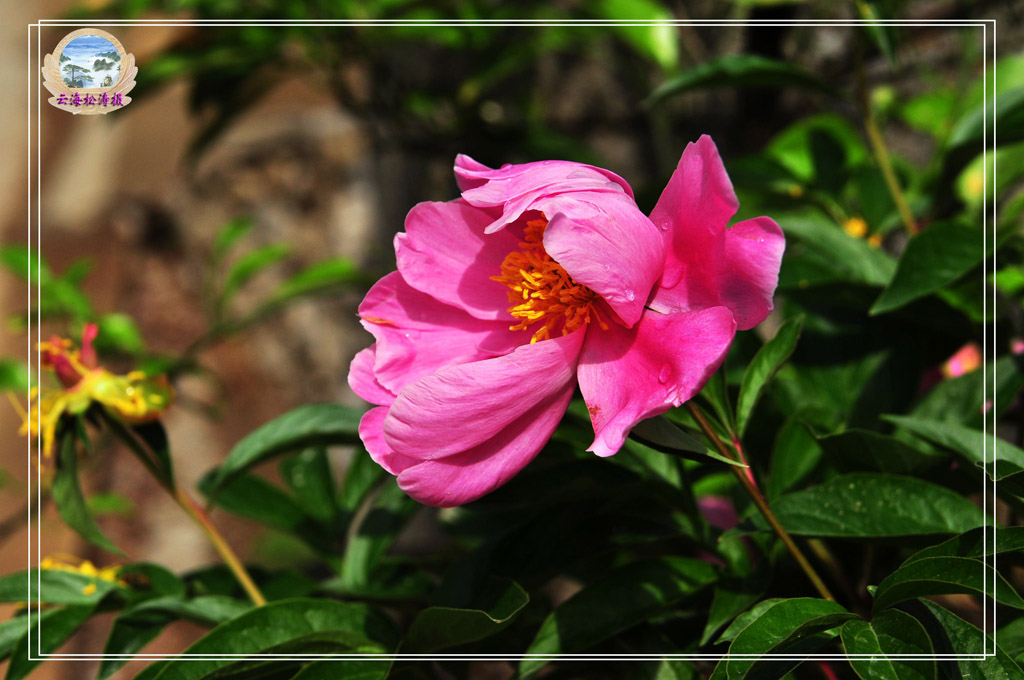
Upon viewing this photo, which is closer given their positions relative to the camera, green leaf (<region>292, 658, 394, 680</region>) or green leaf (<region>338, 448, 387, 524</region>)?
green leaf (<region>292, 658, 394, 680</region>)

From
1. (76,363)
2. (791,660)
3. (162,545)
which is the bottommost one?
(162,545)

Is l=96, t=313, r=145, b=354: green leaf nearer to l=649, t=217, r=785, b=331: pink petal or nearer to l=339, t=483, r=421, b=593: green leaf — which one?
Answer: l=339, t=483, r=421, b=593: green leaf

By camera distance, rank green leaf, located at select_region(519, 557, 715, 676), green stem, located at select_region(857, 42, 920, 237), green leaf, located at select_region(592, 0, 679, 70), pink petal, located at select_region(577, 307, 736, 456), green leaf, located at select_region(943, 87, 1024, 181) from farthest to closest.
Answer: green leaf, located at select_region(592, 0, 679, 70) → green stem, located at select_region(857, 42, 920, 237) → green leaf, located at select_region(943, 87, 1024, 181) → green leaf, located at select_region(519, 557, 715, 676) → pink petal, located at select_region(577, 307, 736, 456)

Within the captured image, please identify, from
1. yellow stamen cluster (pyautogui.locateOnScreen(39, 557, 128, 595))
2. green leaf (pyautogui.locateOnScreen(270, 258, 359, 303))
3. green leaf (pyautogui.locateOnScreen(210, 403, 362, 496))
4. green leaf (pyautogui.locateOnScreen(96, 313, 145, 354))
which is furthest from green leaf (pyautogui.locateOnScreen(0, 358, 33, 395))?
green leaf (pyautogui.locateOnScreen(210, 403, 362, 496))

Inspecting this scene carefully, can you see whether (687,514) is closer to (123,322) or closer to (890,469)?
(890,469)

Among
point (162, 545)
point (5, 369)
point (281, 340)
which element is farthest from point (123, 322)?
point (162, 545)
